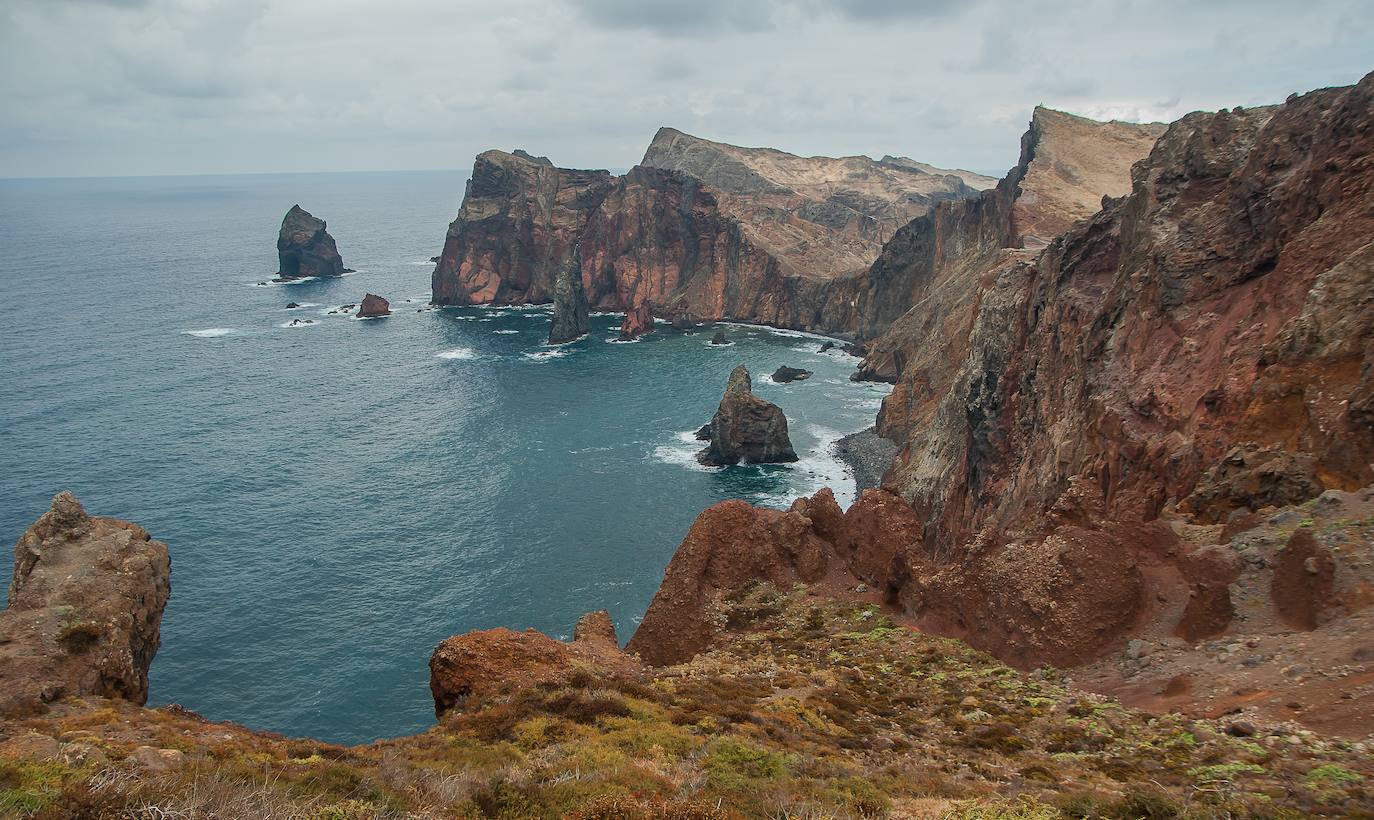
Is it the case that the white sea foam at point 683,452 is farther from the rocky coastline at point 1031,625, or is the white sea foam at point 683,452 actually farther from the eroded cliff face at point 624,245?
the eroded cliff face at point 624,245

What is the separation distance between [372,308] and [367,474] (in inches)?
3539

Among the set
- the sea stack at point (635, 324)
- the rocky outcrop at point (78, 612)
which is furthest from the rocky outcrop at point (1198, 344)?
the sea stack at point (635, 324)

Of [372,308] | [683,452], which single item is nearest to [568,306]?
[372,308]

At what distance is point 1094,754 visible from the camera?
17859 mm

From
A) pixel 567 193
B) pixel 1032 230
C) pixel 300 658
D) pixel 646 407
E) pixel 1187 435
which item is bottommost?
pixel 300 658

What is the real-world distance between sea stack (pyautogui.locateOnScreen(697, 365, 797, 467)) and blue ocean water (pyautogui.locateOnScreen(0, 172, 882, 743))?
2190mm

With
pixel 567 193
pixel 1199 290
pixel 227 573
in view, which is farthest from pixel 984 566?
pixel 567 193

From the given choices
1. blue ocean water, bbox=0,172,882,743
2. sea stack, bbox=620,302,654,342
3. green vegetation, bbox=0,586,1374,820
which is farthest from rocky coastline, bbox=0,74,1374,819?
sea stack, bbox=620,302,654,342

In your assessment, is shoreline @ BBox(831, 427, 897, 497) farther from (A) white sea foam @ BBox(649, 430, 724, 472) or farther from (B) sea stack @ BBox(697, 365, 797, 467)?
(A) white sea foam @ BBox(649, 430, 724, 472)

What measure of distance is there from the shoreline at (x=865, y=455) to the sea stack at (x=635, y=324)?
6722 cm

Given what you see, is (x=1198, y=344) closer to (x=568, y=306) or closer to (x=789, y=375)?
(x=789, y=375)

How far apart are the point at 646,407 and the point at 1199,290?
80.1m

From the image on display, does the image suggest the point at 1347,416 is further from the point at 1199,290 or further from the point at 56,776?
the point at 56,776

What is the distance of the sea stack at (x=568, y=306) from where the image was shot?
499 ft
